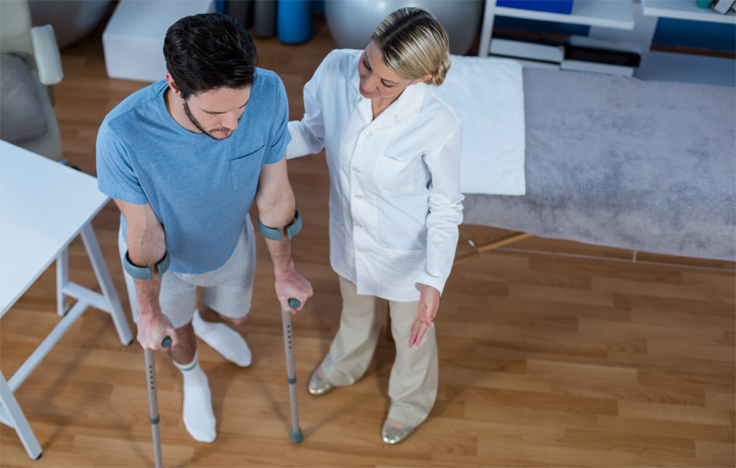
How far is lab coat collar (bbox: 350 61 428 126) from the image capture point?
1.49 meters

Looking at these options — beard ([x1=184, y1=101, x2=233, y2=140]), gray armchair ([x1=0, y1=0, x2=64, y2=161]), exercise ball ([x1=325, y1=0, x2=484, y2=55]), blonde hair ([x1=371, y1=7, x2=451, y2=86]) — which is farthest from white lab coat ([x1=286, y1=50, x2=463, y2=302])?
exercise ball ([x1=325, y1=0, x2=484, y2=55])

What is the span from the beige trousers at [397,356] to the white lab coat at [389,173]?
0.52ft

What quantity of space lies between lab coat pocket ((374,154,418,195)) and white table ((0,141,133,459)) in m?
0.78

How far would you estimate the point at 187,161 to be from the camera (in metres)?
1.39

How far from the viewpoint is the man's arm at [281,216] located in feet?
5.27

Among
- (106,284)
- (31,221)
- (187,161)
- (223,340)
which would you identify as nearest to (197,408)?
(223,340)

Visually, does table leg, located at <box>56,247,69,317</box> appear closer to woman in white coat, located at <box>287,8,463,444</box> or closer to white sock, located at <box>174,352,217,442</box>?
white sock, located at <box>174,352,217,442</box>

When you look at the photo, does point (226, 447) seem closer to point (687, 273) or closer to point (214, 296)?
point (214, 296)

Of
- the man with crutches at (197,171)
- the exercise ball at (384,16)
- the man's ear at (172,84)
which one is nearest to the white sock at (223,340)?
the man with crutches at (197,171)

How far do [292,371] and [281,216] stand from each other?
549 mm

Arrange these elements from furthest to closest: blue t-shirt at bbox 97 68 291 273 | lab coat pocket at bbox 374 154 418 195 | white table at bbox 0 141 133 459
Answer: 1. white table at bbox 0 141 133 459
2. lab coat pocket at bbox 374 154 418 195
3. blue t-shirt at bbox 97 68 291 273

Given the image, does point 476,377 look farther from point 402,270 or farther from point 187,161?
point 187,161

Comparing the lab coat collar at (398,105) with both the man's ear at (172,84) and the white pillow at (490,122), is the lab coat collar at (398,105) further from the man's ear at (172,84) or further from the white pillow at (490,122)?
the white pillow at (490,122)

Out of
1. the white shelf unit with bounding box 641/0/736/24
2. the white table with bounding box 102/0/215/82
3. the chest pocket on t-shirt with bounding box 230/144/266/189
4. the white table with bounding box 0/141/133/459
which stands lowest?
the white table with bounding box 102/0/215/82
